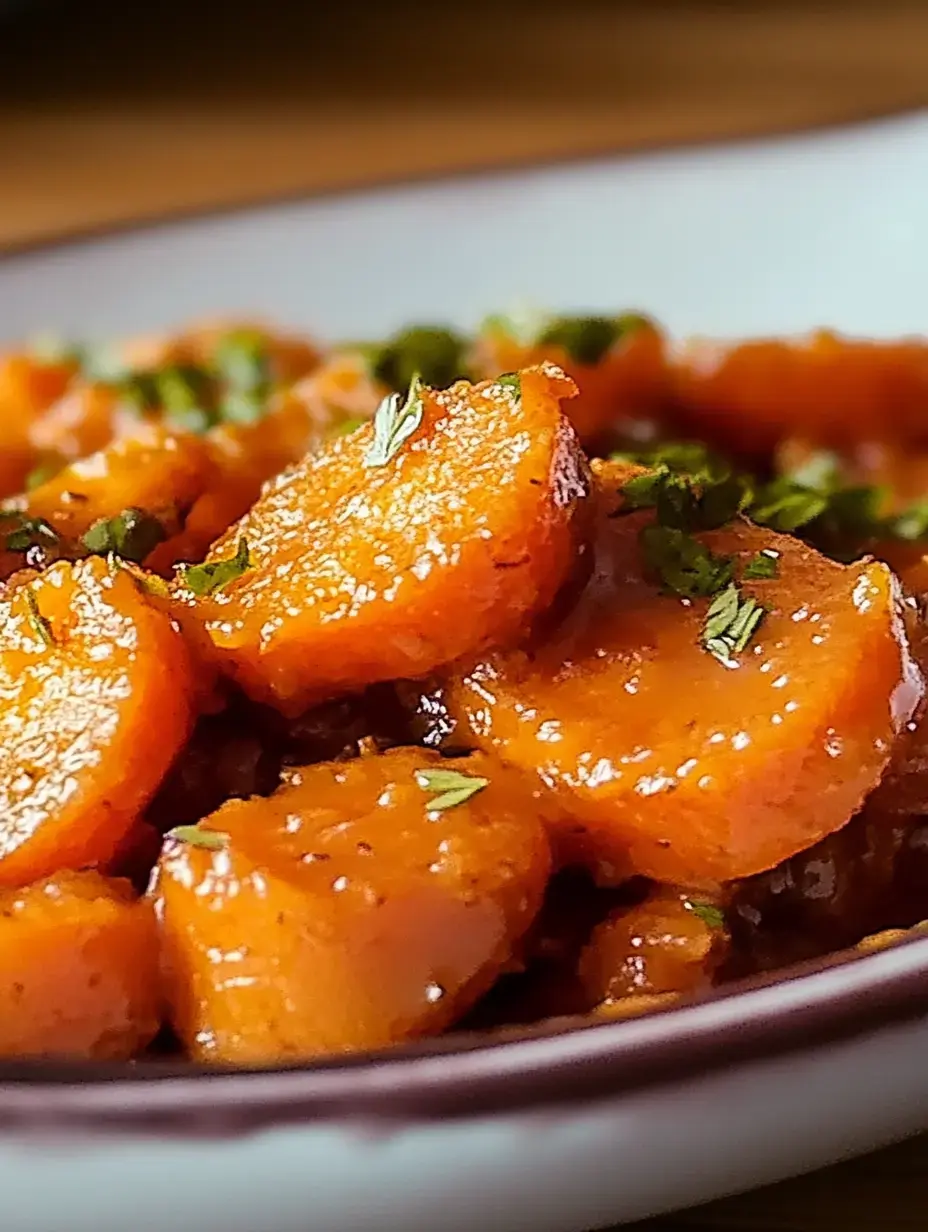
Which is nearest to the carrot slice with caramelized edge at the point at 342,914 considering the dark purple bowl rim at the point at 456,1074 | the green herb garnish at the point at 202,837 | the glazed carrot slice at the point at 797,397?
the green herb garnish at the point at 202,837

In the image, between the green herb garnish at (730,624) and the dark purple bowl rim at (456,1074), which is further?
the green herb garnish at (730,624)

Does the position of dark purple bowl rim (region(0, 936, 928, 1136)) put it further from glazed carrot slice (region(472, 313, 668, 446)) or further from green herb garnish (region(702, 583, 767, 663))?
glazed carrot slice (region(472, 313, 668, 446))

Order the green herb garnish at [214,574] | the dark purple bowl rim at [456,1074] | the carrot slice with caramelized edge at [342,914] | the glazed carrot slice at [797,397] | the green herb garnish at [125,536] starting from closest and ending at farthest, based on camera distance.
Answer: the dark purple bowl rim at [456,1074] → the carrot slice with caramelized edge at [342,914] → the green herb garnish at [214,574] → the green herb garnish at [125,536] → the glazed carrot slice at [797,397]

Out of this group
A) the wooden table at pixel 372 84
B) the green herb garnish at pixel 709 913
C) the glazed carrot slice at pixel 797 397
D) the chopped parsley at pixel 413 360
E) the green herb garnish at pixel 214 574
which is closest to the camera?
the green herb garnish at pixel 709 913

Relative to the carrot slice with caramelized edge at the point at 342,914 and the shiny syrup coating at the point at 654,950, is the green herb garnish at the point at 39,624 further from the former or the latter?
the shiny syrup coating at the point at 654,950

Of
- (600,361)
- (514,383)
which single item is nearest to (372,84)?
(600,361)

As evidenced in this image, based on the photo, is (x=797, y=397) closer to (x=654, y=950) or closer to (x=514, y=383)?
(x=514, y=383)
